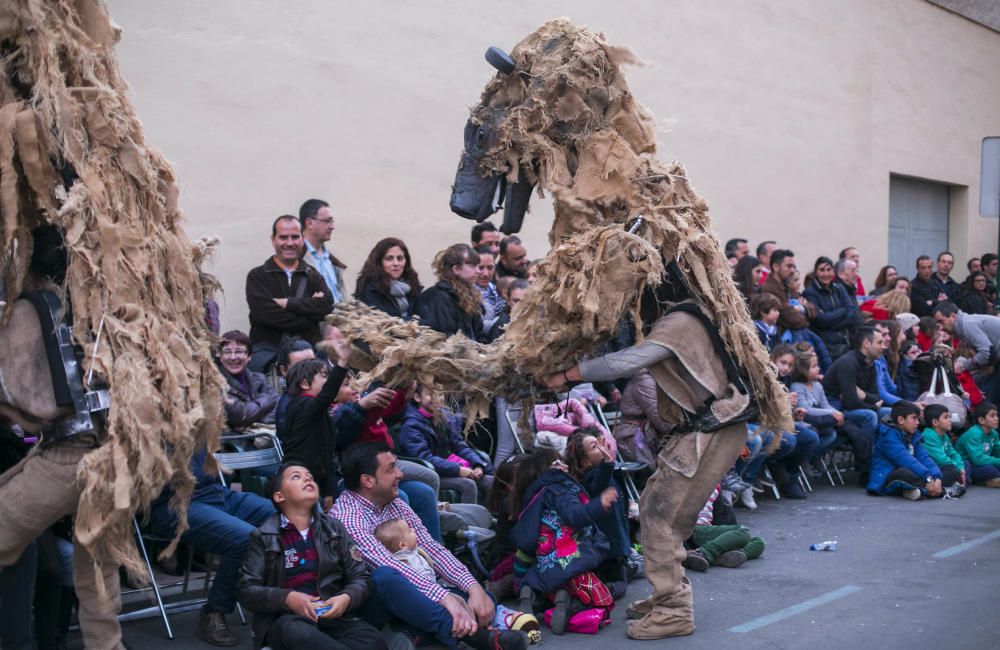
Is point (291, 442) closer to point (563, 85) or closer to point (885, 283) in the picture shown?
point (563, 85)

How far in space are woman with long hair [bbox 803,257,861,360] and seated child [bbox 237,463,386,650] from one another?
24.7ft

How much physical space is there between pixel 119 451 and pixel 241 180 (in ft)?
17.2

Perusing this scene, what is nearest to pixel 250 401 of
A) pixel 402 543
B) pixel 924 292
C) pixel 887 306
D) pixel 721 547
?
pixel 402 543

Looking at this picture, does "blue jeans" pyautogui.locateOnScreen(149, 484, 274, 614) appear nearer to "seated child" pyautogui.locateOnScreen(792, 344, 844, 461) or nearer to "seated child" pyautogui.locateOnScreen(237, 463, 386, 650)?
"seated child" pyautogui.locateOnScreen(237, 463, 386, 650)

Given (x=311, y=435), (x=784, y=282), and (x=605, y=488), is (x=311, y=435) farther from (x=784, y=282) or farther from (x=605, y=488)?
(x=784, y=282)

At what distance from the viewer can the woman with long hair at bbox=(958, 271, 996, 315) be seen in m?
16.1

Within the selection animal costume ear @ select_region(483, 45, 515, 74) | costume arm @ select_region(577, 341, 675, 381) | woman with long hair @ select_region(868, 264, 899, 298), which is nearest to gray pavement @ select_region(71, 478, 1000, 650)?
costume arm @ select_region(577, 341, 675, 381)

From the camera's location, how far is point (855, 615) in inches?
252

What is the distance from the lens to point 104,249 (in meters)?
4.45

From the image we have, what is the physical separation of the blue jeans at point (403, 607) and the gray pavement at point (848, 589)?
76cm

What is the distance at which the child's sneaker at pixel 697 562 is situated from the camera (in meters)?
7.52

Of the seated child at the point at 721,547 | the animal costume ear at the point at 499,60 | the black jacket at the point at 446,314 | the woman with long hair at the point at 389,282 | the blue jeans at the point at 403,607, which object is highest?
the animal costume ear at the point at 499,60

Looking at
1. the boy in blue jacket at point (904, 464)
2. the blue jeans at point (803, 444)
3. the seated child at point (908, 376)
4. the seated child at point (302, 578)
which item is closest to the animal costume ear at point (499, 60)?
the seated child at point (302, 578)

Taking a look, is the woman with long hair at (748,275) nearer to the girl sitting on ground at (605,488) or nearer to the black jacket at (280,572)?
the girl sitting on ground at (605,488)
